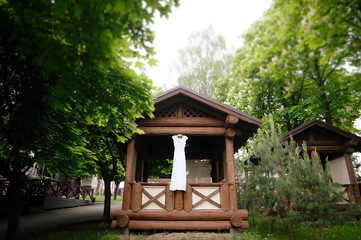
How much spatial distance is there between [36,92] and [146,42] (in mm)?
2465

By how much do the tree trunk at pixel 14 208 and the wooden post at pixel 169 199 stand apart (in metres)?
3.98

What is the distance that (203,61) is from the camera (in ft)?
64.3

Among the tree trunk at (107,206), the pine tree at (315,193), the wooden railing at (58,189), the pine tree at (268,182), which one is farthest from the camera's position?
the wooden railing at (58,189)

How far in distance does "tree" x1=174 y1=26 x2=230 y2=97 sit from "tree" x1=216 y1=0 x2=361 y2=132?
97.4 inches

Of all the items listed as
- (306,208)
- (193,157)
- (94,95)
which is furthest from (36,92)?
(193,157)

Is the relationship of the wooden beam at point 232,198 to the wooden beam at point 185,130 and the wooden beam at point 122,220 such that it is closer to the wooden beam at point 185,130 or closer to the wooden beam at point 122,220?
the wooden beam at point 185,130

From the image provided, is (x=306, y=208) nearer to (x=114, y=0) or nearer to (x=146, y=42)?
(x=146, y=42)

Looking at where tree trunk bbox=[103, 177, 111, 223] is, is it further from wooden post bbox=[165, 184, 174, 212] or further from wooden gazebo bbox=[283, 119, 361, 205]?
wooden gazebo bbox=[283, 119, 361, 205]

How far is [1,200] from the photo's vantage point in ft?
36.4

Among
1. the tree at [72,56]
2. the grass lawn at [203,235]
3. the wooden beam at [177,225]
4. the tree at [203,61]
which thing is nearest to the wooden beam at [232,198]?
the wooden beam at [177,225]

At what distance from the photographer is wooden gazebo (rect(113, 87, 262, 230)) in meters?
7.06

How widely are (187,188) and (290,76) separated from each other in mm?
4779

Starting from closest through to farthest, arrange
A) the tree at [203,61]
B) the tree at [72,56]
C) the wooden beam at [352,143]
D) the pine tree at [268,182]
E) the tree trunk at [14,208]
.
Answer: the tree at [72,56] → the tree trunk at [14,208] → the pine tree at [268,182] → the wooden beam at [352,143] → the tree at [203,61]

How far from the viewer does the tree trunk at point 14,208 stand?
467 cm
